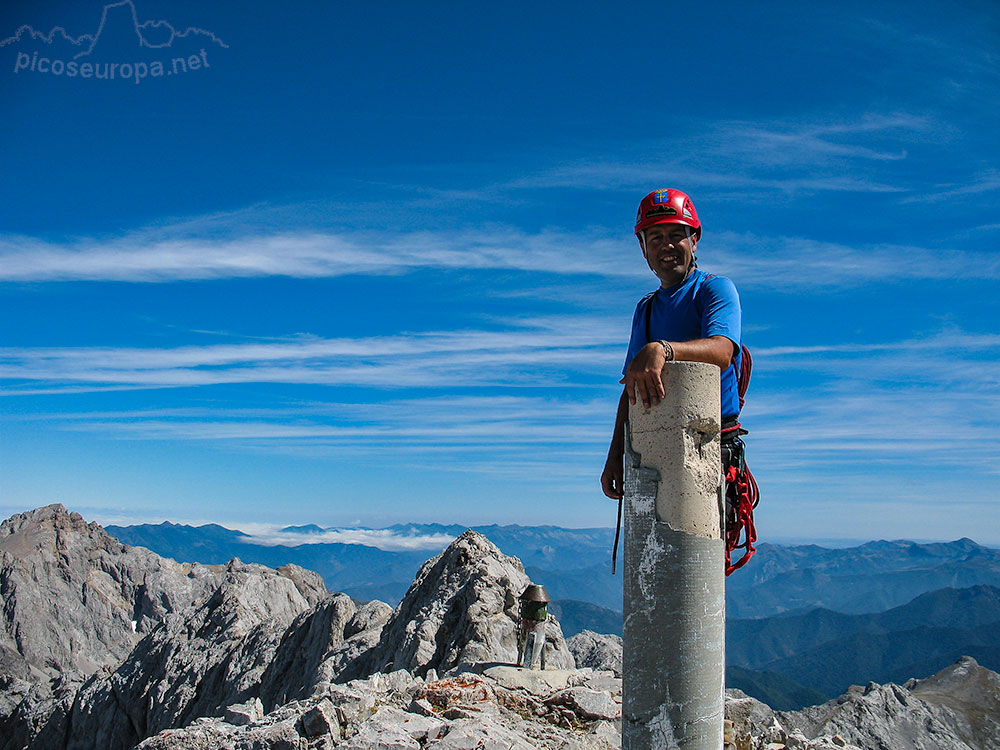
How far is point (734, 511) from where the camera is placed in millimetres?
7398

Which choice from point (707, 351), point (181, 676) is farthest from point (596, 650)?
point (707, 351)

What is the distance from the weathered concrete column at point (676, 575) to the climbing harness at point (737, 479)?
62cm

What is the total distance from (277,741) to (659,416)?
23.3 ft

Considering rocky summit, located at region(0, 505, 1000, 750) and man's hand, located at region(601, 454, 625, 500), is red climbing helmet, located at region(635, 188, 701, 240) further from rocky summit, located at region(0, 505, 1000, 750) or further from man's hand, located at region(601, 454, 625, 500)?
rocky summit, located at region(0, 505, 1000, 750)

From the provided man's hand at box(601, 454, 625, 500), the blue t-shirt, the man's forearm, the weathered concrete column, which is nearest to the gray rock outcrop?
man's hand at box(601, 454, 625, 500)

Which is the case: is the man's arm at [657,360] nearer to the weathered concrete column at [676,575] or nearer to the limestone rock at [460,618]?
the weathered concrete column at [676,575]

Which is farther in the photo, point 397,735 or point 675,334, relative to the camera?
point 397,735

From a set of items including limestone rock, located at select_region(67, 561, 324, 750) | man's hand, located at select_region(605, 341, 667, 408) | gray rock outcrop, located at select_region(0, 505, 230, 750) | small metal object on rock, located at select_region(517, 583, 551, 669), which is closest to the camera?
man's hand, located at select_region(605, 341, 667, 408)

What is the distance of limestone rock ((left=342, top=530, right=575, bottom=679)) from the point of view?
54.0 ft

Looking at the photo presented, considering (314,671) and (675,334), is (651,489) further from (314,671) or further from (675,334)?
(314,671)

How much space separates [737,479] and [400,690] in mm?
7440

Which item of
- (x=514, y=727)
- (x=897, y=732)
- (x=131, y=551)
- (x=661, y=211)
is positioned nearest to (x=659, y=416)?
(x=661, y=211)

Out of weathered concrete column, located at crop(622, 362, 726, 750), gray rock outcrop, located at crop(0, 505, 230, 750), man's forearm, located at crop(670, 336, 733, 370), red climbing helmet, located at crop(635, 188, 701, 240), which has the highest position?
red climbing helmet, located at crop(635, 188, 701, 240)

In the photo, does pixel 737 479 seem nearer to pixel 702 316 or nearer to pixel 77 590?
pixel 702 316
